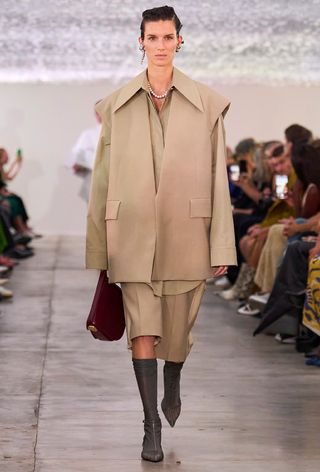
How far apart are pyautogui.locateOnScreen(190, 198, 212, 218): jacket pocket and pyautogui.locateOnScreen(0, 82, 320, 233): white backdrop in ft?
36.7

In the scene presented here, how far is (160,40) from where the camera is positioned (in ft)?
11.2

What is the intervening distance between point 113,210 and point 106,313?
0.31m

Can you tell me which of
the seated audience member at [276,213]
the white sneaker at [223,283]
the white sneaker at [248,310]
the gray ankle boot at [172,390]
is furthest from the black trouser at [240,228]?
the gray ankle boot at [172,390]

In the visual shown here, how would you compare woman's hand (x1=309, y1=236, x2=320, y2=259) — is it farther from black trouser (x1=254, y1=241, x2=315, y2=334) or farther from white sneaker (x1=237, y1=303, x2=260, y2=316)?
white sneaker (x1=237, y1=303, x2=260, y2=316)

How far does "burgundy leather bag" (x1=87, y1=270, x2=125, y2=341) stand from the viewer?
3506 millimetres

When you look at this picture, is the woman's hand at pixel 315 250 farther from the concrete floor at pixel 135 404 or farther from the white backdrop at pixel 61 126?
the white backdrop at pixel 61 126

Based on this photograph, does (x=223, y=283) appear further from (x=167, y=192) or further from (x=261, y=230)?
(x=167, y=192)

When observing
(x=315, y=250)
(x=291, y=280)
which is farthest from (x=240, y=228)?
(x=315, y=250)

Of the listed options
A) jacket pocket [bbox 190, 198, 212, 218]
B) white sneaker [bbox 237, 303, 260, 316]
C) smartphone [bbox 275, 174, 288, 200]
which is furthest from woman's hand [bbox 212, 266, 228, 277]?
white sneaker [bbox 237, 303, 260, 316]

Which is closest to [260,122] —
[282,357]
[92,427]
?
[282,357]

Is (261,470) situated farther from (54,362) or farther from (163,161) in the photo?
(54,362)

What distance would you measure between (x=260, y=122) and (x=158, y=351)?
37.2 feet

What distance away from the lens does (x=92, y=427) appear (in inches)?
153

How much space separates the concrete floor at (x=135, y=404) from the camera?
349cm
